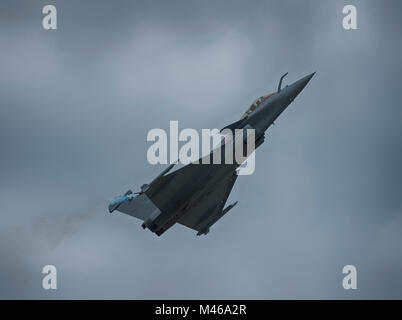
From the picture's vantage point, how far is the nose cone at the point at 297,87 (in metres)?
36.3

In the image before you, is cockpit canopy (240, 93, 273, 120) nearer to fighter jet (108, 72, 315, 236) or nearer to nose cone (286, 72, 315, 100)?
fighter jet (108, 72, 315, 236)

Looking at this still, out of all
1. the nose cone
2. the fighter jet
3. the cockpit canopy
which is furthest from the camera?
the cockpit canopy

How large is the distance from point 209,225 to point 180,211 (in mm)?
4956

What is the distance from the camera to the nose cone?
36344mm

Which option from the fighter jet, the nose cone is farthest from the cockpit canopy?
the nose cone

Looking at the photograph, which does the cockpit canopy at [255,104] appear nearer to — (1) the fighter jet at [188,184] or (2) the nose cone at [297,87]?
(1) the fighter jet at [188,184]

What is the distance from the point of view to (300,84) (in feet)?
120

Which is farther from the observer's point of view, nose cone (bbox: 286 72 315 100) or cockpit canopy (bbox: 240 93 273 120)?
cockpit canopy (bbox: 240 93 273 120)

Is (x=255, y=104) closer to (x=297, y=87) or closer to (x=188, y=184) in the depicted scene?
(x=297, y=87)

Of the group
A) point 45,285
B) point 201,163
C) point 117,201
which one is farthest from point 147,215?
point 45,285

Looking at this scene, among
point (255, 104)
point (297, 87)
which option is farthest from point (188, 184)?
point (297, 87)

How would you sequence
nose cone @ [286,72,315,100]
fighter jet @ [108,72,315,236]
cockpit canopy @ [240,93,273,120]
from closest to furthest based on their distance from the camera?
nose cone @ [286,72,315,100] < fighter jet @ [108,72,315,236] < cockpit canopy @ [240,93,273,120]

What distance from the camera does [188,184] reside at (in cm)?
3788
